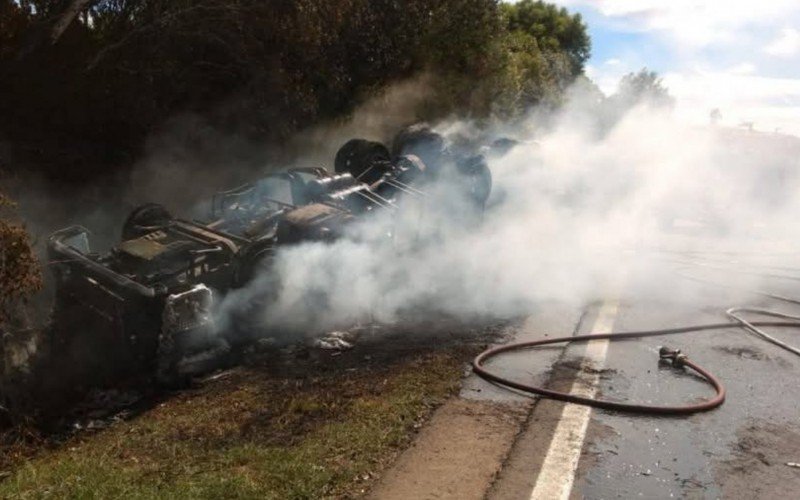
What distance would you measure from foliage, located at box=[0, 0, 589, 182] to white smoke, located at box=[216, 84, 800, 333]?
12.5 feet

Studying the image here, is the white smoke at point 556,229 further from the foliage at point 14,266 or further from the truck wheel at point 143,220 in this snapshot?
the truck wheel at point 143,220

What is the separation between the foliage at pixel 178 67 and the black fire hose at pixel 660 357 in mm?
Answer: 7218

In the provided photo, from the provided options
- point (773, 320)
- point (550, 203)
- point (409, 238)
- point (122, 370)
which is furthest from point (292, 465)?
point (550, 203)

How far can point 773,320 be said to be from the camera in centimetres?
796

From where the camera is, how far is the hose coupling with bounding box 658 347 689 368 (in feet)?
20.2

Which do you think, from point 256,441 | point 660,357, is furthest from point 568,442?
point 660,357

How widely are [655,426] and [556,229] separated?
28.2 ft

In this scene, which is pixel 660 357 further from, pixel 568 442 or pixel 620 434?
pixel 568 442

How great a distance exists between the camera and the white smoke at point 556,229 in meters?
7.60

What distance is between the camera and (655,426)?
4.83m

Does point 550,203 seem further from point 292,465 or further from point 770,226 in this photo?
point 292,465

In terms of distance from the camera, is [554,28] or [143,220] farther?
[554,28]

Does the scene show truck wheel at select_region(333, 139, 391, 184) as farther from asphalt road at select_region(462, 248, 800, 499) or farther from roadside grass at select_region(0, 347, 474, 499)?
roadside grass at select_region(0, 347, 474, 499)

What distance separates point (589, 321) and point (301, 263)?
3222 mm
